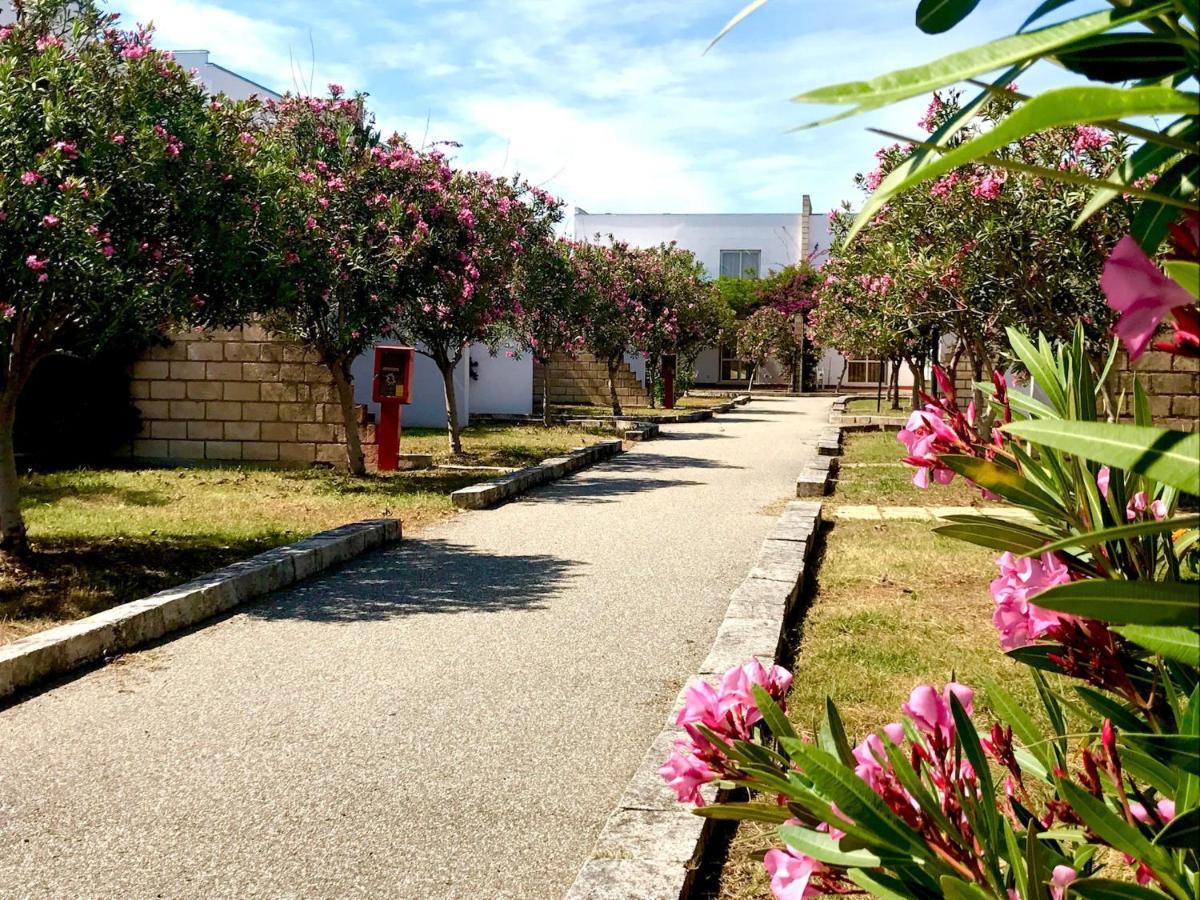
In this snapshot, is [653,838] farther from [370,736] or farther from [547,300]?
[547,300]

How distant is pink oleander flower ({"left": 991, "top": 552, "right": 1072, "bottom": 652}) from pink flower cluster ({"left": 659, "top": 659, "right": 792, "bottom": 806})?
0.36m

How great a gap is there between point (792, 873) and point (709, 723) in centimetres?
21

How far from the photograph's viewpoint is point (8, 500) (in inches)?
292

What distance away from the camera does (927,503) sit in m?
10.9

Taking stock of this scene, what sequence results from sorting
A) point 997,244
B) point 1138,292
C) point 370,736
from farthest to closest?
point 997,244
point 370,736
point 1138,292

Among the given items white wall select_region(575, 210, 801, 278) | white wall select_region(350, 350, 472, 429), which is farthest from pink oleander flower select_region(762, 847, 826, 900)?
white wall select_region(575, 210, 801, 278)

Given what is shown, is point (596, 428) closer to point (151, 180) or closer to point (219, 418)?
point (219, 418)

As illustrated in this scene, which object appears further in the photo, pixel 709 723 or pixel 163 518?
pixel 163 518

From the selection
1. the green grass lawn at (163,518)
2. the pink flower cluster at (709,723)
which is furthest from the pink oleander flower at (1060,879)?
the green grass lawn at (163,518)

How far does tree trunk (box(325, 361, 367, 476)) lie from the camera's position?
12.5 m

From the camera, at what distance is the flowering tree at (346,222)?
11570 millimetres

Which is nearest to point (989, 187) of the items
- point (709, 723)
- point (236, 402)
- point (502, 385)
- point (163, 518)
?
point (163, 518)

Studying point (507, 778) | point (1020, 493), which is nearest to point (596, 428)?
point (507, 778)

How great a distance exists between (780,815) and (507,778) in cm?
262
